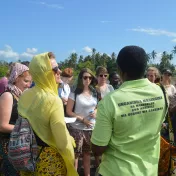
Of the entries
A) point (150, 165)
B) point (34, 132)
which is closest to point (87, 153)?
point (34, 132)

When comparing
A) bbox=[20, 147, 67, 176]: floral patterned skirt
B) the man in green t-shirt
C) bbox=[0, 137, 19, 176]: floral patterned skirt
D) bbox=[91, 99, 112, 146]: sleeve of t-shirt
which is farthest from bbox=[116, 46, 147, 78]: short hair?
bbox=[0, 137, 19, 176]: floral patterned skirt

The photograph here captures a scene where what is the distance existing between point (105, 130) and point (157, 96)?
443 millimetres

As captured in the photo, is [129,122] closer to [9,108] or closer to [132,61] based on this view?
[132,61]

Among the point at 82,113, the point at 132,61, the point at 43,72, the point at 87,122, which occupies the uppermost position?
the point at 132,61

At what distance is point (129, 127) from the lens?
1786 mm

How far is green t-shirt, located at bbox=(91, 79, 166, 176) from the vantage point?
5.73 ft

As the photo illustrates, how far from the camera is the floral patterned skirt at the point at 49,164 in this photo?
7.49 ft

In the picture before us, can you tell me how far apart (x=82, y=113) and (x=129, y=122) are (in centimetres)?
264

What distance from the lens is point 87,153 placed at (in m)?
4.47

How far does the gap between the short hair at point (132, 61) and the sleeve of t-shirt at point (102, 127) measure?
29cm

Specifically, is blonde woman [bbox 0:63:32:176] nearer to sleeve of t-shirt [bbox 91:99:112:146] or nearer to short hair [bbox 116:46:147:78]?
sleeve of t-shirt [bbox 91:99:112:146]

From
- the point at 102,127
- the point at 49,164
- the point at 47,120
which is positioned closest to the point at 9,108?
the point at 47,120

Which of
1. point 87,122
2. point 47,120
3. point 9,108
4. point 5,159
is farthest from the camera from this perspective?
point 87,122

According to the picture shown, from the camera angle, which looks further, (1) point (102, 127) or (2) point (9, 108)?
(2) point (9, 108)
